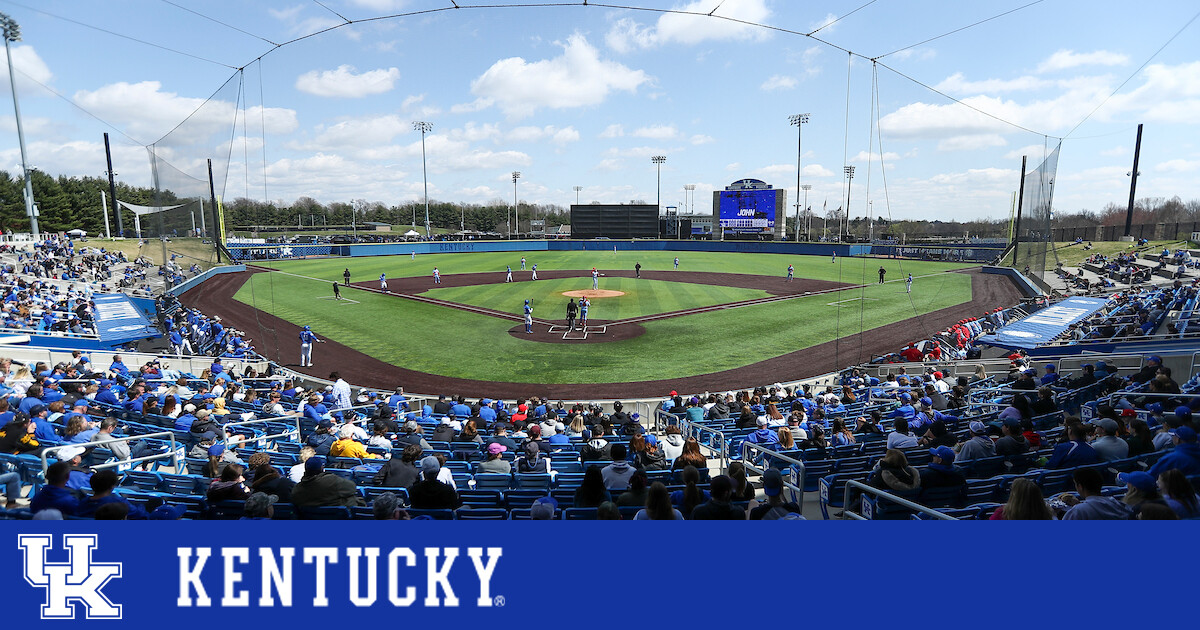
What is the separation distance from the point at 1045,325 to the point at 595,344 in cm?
1733

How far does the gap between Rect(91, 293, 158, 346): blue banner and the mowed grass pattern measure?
15.4 m

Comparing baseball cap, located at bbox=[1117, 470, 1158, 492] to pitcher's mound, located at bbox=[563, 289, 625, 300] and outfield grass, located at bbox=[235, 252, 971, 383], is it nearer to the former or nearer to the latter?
outfield grass, located at bbox=[235, 252, 971, 383]

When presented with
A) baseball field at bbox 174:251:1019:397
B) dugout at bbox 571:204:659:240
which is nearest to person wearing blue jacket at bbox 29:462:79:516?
baseball field at bbox 174:251:1019:397

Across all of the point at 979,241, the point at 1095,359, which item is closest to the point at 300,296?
the point at 1095,359

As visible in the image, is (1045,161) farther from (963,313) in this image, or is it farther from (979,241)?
(979,241)

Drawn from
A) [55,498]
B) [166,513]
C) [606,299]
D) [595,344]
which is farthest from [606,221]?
[55,498]

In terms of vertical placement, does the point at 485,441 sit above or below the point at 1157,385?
below

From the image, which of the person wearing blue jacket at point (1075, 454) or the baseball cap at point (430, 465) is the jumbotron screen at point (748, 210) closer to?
the person wearing blue jacket at point (1075, 454)

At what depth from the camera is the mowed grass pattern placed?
31.2 m

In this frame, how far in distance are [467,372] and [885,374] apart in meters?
14.1

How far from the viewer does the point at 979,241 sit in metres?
61.6

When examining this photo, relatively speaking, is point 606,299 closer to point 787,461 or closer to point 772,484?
point 787,461

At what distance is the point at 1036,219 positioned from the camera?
93.7 feet
